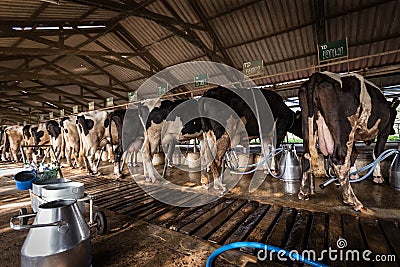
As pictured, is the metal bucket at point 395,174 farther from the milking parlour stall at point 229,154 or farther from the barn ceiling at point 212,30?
the barn ceiling at point 212,30

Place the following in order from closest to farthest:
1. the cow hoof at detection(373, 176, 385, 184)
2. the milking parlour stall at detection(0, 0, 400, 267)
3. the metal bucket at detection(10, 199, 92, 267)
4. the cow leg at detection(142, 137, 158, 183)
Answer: the metal bucket at detection(10, 199, 92, 267) < the milking parlour stall at detection(0, 0, 400, 267) < the cow hoof at detection(373, 176, 385, 184) < the cow leg at detection(142, 137, 158, 183)

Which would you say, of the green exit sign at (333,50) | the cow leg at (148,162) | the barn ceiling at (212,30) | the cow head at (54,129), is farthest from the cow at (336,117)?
the cow head at (54,129)

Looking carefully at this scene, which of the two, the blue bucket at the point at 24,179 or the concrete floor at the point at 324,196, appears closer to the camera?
the concrete floor at the point at 324,196

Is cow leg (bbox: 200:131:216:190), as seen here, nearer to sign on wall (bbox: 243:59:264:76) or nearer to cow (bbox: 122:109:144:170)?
sign on wall (bbox: 243:59:264:76)

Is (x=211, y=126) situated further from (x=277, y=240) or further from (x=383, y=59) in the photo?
(x=383, y=59)

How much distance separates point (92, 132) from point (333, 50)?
7.08m

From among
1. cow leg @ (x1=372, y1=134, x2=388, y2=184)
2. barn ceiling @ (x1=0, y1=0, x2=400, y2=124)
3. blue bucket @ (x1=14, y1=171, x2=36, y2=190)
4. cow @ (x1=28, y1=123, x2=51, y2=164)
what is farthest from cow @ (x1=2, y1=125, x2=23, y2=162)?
cow leg @ (x1=372, y1=134, x2=388, y2=184)

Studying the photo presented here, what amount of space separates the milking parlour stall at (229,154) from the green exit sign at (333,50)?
2 cm

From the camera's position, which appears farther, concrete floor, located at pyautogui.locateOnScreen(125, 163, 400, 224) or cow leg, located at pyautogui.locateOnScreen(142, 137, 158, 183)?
cow leg, located at pyautogui.locateOnScreen(142, 137, 158, 183)

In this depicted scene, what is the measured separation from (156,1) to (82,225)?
8.74m

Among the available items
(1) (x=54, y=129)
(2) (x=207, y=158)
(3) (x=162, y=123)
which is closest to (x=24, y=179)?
(3) (x=162, y=123)

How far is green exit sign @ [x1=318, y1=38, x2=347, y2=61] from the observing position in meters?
3.77

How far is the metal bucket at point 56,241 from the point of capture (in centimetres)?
140

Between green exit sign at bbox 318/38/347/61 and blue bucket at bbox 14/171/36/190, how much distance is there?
5.60 m
